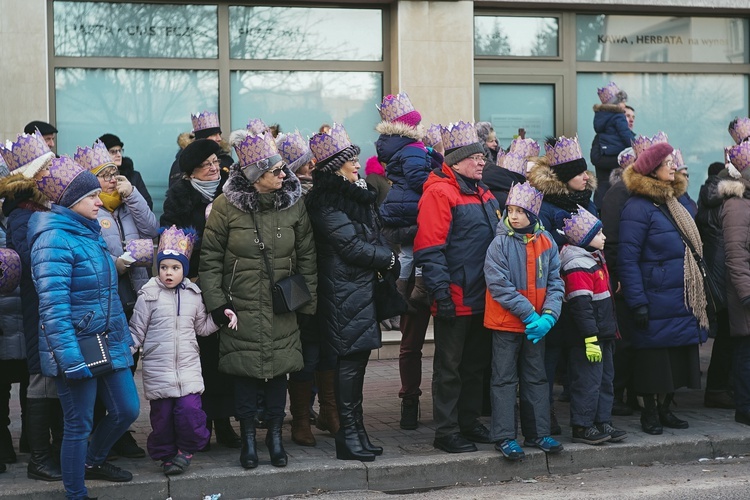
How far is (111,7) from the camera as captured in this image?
42.2 ft

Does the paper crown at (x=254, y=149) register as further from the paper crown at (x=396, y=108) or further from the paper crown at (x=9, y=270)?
the paper crown at (x=396, y=108)

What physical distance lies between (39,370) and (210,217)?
144cm

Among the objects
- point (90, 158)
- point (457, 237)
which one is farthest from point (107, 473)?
point (457, 237)

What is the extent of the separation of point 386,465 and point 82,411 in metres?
2.01

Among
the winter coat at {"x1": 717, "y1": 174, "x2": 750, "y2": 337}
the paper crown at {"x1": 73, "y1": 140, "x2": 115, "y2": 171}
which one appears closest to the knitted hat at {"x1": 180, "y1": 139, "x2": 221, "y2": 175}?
the paper crown at {"x1": 73, "y1": 140, "x2": 115, "y2": 171}

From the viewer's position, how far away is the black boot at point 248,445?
7.21m

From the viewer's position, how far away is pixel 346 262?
7.48m

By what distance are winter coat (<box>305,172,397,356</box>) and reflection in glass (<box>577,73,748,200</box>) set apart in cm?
786

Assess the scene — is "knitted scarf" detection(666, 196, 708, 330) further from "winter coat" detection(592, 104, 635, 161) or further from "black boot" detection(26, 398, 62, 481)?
"black boot" detection(26, 398, 62, 481)

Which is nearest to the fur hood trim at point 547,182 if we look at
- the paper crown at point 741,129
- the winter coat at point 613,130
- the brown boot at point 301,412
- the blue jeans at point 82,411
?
the brown boot at point 301,412

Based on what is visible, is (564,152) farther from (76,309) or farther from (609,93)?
(609,93)

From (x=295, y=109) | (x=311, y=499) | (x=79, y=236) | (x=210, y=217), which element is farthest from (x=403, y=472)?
(x=295, y=109)

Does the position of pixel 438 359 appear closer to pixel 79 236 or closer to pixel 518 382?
pixel 518 382

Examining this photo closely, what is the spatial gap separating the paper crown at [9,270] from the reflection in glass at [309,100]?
21.7 feet
